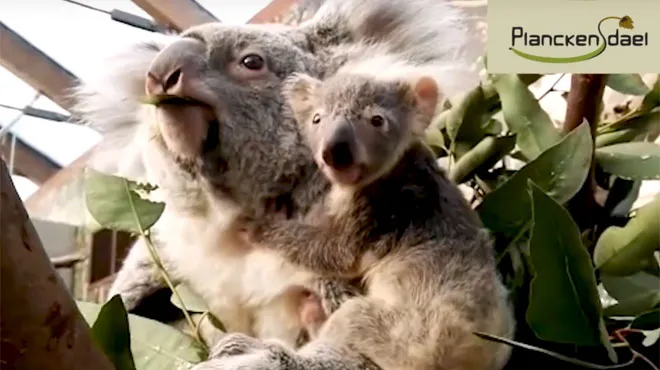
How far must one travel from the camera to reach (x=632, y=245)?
3.16ft

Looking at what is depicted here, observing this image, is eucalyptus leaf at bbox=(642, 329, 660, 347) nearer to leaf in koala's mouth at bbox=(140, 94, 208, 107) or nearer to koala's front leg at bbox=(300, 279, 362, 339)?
koala's front leg at bbox=(300, 279, 362, 339)

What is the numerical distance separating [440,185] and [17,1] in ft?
1.78

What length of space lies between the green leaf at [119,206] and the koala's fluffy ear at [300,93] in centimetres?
17

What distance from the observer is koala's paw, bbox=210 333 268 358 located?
31.2 inches

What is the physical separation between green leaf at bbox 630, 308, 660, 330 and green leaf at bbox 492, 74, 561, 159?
0.88 ft

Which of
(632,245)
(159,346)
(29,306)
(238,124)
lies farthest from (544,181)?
(29,306)

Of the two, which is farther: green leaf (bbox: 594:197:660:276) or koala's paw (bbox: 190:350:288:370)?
green leaf (bbox: 594:197:660:276)

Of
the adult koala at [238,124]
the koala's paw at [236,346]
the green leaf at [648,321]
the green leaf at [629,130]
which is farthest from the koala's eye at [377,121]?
the green leaf at [629,130]

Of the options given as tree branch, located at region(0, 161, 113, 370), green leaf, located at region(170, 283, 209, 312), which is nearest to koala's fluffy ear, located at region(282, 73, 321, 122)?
green leaf, located at region(170, 283, 209, 312)

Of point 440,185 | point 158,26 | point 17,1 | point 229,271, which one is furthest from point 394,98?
point 17,1

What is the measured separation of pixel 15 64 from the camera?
111 centimetres

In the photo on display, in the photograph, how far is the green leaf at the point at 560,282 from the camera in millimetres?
790

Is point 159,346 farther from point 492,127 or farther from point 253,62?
point 492,127

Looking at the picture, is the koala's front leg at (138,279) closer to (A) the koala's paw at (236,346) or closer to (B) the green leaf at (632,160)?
(A) the koala's paw at (236,346)
